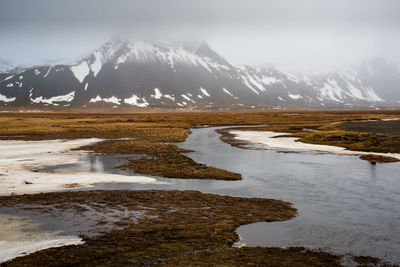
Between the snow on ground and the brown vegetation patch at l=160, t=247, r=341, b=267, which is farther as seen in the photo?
the snow on ground

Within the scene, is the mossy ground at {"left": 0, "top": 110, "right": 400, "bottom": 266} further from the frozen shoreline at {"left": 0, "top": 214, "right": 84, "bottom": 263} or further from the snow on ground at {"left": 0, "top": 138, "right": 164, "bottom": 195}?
the snow on ground at {"left": 0, "top": 138, "right": 164, "bottom": 195}

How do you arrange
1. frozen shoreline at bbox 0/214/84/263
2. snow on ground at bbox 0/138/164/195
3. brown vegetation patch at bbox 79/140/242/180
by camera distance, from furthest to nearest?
1. brown vegetation patch at bbox 79/140/242/180
2. snow on ground at bbox 0/138/164/195
3. frozen shoreline at bbox 0/214/84/263

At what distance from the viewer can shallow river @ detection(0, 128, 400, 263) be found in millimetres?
15617

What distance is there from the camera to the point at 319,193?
2459cm

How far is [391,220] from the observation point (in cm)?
1830

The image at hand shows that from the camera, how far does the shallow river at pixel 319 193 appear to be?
615 inches

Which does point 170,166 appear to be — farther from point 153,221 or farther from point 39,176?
point 153,221

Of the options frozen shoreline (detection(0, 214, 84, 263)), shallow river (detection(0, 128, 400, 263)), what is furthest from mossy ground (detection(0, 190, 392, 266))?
shallow river (detection(0, 128, 400, 263))

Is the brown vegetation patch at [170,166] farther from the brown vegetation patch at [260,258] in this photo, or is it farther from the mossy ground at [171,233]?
the brown vegetation patch at [260,258]

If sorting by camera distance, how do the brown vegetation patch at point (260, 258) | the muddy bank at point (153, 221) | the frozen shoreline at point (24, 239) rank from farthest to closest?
1. the frozen shoreline at point (24, 239)
2. the muddy bank at point (153, 221)
3. the brown vegetation patch at point (260, 258)

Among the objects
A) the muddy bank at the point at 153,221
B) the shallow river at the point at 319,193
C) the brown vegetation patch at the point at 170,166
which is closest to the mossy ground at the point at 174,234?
the muddy bank at the point at 153,221

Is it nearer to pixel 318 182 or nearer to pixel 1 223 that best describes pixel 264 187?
pixel 318 182

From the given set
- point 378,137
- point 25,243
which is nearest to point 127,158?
point 25,243

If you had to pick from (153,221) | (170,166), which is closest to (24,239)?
(153,221)
